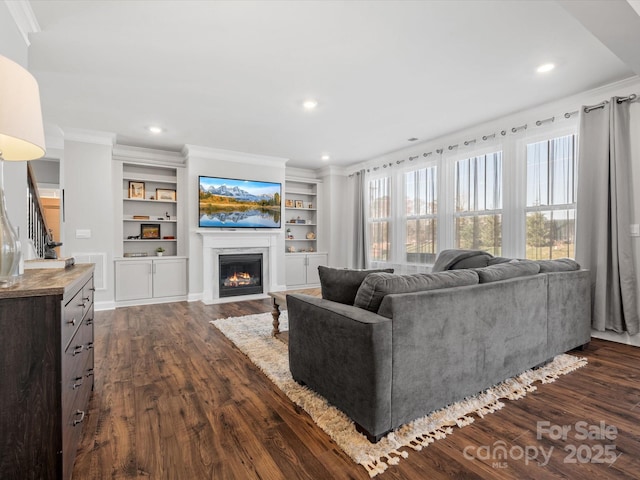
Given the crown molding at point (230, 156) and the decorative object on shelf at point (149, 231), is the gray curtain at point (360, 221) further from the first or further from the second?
the decorative object on shelf at point (149, 231)

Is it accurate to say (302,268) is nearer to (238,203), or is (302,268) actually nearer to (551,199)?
(238,203)

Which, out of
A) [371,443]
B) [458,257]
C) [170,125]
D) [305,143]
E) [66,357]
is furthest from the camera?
[305,143]

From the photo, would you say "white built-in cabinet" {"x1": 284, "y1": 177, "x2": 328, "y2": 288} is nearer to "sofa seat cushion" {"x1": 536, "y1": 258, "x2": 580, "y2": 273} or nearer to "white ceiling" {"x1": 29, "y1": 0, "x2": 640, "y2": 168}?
"white ceiling" {"x1": 29, "y1": 0, "x2": 640, "y2": 168}

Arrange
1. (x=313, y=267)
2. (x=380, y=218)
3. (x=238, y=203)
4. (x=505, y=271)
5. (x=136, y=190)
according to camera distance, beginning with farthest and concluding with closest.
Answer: (x=313, y=267)
(x=380, y=218)
(x=238, y=203)
(x=136, y=190)
(x=505, y=271)

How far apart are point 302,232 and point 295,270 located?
1.05m

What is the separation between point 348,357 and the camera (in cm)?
180

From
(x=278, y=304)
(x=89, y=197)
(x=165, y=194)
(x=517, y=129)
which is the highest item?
(x=517, y=129)

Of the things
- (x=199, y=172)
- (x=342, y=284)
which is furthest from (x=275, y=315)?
(x=199, y=172)

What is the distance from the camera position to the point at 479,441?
170 centimetres

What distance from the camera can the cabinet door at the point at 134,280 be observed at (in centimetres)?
506

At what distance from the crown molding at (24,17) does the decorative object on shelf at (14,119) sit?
4.36ft

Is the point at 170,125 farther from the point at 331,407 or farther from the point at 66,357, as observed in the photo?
the point at 331,407

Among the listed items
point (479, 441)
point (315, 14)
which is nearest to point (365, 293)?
point (479, 441)

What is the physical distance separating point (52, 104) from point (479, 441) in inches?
198
